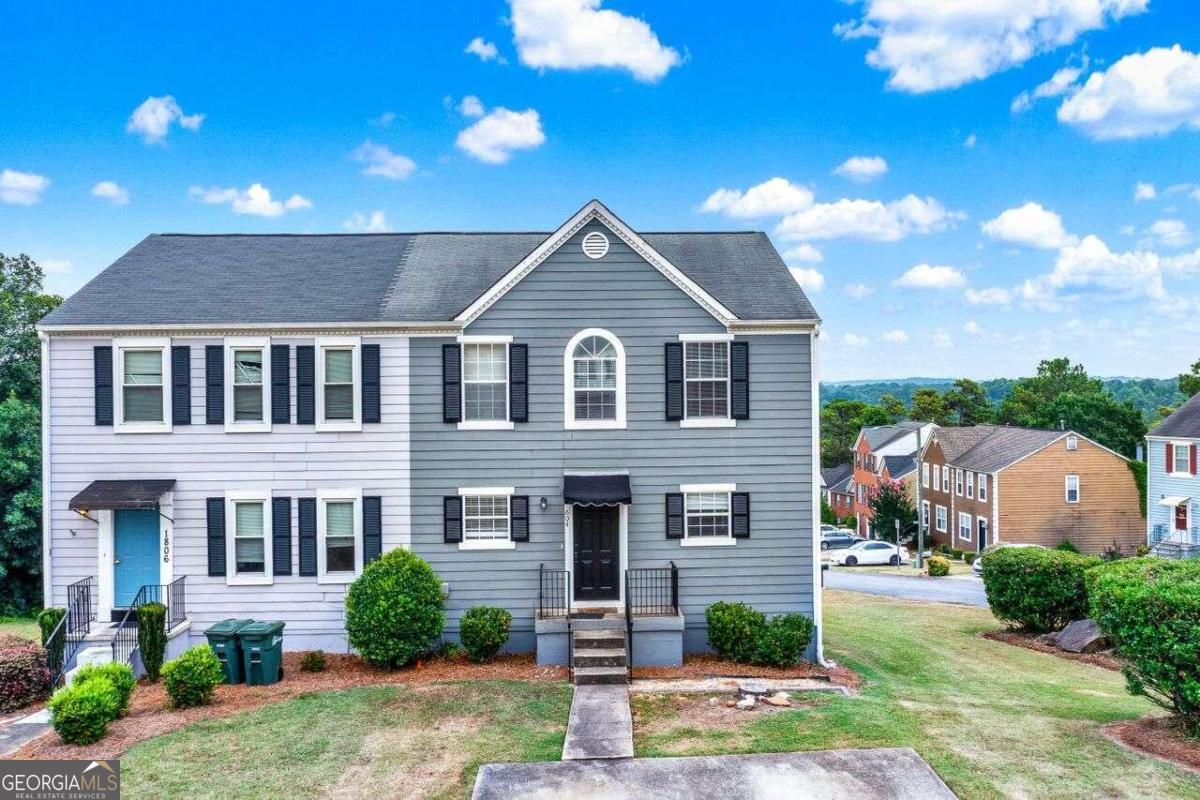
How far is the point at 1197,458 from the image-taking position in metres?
35.8

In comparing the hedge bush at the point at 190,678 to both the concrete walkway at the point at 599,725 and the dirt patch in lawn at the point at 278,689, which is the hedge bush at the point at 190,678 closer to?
the dirt patch in lawn at the point at 278,689

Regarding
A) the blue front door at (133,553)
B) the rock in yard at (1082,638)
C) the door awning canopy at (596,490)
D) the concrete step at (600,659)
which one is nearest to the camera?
the concrete step at (600,659)

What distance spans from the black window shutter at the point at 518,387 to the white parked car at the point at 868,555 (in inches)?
1173

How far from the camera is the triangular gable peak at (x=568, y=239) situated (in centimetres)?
1523

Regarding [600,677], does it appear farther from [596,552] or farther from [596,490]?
[596,490]

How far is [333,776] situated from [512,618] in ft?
20.1

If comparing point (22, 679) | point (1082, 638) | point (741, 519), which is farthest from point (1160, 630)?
point (22, 679)

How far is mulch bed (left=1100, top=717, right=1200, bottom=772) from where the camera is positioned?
9510 millimetres

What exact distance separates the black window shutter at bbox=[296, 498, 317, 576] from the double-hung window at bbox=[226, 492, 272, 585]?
2.14 ft

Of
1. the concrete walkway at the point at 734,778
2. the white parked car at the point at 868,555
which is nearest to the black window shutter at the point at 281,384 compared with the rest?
the concrete walkway at the point at 734,778

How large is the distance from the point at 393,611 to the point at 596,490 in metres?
4.32

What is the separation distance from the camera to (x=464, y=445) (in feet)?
50.6

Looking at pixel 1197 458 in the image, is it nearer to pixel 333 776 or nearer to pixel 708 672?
pixel 708 672

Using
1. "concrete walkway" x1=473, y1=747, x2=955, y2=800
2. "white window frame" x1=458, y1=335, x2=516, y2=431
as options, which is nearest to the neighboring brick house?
"white window frame" x1=458, y1=335, x2=516, y2=431
